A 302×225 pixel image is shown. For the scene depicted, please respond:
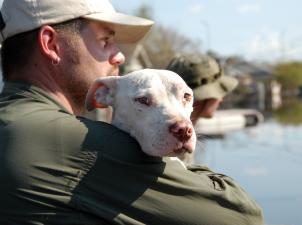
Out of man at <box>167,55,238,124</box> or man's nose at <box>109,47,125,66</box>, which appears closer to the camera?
man's nose at <box>109,47,125,66</box>

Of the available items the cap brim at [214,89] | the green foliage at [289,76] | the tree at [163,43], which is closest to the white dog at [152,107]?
the cap brim at [214,89]

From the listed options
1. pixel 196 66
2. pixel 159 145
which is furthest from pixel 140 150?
pixel 196 66

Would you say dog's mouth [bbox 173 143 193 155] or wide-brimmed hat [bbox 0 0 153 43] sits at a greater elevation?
wide-brimmed hat [bbox 0 0 153 43]

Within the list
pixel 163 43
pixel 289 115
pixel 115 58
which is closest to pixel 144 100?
pixel 115 58

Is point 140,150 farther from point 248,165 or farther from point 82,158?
point 248,165

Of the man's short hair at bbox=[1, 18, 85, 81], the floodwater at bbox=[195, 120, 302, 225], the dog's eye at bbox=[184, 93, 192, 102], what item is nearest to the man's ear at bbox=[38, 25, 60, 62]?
the man's short hair at bbox=[1, 18, 85, 81]

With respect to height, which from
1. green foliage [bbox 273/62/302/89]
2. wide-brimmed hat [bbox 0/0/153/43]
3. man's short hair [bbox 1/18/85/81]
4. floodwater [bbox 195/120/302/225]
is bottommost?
green foliage [bbox 273/62/302/89]

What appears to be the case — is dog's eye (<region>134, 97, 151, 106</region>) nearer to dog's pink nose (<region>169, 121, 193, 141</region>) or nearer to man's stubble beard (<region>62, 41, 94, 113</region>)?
dog's pink nose (<region>169, 121, 193, 141</region>)

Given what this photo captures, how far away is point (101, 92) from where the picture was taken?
8.23ft

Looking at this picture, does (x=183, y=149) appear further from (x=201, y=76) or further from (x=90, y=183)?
(x=201, y=76)

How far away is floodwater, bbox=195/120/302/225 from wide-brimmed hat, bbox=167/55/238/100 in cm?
41

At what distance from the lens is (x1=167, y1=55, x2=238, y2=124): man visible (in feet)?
14.9

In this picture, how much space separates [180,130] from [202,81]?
2518 mm

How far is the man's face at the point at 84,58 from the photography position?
262 cm
